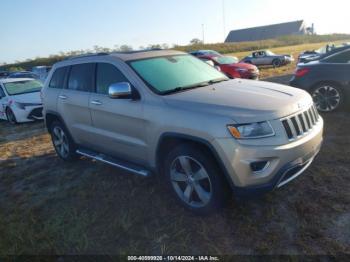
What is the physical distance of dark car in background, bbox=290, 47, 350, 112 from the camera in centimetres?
679

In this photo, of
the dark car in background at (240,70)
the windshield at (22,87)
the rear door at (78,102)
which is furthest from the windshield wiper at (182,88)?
the dark car in background at (240,70)

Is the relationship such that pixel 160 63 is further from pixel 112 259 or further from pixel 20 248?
pixel 20 248

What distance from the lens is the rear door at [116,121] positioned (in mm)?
3984

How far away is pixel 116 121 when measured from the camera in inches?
168

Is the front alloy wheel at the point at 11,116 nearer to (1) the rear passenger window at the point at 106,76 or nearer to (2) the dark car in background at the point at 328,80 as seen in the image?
(1) the rear passenger window at the point at 106,76

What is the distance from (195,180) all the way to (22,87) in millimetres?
9542

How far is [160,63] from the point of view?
442cm

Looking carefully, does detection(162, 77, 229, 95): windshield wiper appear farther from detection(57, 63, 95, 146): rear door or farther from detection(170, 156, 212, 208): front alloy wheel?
detection(57, 63, 95, 146): rear door

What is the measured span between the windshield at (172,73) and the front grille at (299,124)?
4.38 ft

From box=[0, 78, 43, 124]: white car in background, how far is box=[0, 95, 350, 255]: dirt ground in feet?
17.6

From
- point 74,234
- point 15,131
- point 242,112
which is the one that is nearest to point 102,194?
point 74,234

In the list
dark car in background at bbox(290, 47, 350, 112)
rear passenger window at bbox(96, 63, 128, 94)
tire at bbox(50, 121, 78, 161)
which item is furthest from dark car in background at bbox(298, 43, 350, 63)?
tire at bbox(50, 121, 78, 161)

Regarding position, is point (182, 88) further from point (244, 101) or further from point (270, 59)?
point (270, 59)

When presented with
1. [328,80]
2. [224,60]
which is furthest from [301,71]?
[224,60]
